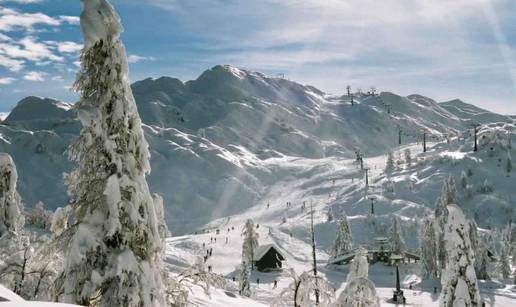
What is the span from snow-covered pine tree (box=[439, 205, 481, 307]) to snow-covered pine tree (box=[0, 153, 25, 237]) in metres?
19.8

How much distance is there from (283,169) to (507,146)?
7049 cm

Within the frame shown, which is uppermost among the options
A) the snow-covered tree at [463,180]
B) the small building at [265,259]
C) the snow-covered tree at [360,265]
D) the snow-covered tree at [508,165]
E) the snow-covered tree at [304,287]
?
the snow-covered tree at [304,287]

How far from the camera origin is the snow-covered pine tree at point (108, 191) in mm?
10156

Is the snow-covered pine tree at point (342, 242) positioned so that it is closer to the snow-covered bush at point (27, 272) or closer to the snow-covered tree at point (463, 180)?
the snow-covered tree at point (463, 180)

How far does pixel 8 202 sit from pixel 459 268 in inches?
813

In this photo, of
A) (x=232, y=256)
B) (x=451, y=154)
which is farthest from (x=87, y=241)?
(x=451, y=154)

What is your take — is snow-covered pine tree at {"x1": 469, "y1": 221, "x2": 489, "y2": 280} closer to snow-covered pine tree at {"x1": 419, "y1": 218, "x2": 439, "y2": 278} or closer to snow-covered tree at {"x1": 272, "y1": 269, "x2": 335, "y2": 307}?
snow-covered pine tree at {"x1": 419, "y1": 218, "x2": 439, "y2": 278}

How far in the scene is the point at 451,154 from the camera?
137 m

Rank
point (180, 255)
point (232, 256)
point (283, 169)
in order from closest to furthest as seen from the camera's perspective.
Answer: point (180, 255)
point (232, 256)
point (283, 169)

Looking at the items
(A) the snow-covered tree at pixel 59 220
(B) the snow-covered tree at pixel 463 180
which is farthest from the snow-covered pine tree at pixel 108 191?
(B) the snow-covered tree at pixel 463 180

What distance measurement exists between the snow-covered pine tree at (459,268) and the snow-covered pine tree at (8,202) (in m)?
19.8

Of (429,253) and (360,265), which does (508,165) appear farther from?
(360,265)

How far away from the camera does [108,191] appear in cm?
1019

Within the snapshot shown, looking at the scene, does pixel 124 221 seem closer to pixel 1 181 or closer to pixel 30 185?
pixel 1 181
